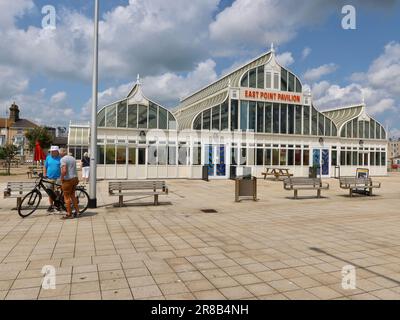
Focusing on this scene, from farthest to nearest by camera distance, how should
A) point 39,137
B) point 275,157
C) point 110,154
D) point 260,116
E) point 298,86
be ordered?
point 39,137 < point 298,86 < point 275,157 < point 260,116 < point 110,154

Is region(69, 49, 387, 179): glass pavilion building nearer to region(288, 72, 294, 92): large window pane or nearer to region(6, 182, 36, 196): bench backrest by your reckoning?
region(288, 72, 294, 92): large window pane

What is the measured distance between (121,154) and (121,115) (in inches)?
98.9

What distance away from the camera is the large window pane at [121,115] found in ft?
72.5

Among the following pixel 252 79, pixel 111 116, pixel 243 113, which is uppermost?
pixel 252 79

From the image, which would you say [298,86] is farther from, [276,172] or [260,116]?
[276,172]

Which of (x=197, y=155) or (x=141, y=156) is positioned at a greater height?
(x=197, y=155)

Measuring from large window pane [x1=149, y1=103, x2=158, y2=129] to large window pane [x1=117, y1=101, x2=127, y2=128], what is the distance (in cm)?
170

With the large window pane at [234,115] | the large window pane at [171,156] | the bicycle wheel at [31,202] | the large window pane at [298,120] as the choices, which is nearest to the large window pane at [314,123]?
the large window pane at [298,120]

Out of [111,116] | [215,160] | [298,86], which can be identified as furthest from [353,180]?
[111,116]

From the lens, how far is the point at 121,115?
72.7ft

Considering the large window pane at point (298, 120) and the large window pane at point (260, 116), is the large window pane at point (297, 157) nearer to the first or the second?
the large window pane at point (298, 120)

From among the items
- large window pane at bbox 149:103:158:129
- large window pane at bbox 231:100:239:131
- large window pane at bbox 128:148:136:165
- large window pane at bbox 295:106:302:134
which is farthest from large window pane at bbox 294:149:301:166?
large window pane at bbox 128:148:136:165
